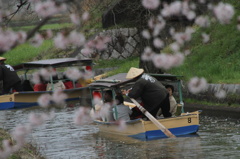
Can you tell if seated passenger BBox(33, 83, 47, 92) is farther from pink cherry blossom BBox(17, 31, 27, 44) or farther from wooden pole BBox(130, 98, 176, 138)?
pink cherry blossom BBox(17, 31, 27, 44)

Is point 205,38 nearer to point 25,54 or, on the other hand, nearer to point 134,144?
point 134,144

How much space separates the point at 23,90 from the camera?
23.7 metres

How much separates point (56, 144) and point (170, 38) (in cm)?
1260

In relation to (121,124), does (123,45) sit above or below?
above

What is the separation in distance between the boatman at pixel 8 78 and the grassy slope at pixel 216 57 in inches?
254

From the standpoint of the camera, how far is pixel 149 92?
1320 cm

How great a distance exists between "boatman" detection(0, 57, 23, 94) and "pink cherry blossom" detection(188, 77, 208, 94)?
25.5 ft

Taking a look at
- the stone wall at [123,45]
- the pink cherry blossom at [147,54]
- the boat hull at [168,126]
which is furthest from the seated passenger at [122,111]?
the stone wall at [123,45]

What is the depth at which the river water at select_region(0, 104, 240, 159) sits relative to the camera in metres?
11.8

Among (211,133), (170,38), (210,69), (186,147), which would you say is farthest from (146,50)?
(186,147)

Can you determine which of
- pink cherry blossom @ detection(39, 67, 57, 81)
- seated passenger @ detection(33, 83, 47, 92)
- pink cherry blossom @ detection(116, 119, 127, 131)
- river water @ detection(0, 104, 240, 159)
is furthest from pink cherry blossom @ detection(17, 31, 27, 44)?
seated passenger @ detection(33, 83, 47, 92)

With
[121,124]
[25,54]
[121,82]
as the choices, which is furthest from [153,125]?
[25,54]

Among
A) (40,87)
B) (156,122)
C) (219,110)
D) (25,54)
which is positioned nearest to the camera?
(156,122)

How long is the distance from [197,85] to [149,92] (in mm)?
5085
